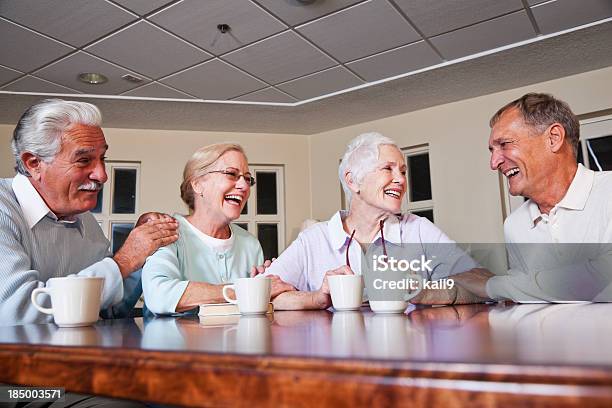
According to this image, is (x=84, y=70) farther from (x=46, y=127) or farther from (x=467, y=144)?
(x=467, y=144)

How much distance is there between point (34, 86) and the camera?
391cm

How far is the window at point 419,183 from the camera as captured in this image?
198 inches

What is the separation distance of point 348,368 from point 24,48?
375 cm

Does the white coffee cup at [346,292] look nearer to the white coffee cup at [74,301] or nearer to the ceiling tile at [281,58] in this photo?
the white coffee cup at [74,301]

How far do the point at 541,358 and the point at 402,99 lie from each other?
4.47 m

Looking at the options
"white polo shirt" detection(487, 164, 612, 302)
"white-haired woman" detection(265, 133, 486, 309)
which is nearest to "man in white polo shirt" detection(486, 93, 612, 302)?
"white polo shirt" detection(487, 164, 612, 302)

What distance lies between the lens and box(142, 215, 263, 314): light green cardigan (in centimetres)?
135

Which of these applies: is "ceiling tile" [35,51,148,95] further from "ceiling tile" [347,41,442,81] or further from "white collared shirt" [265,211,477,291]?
"white collared shirt" [265,211,477,291]

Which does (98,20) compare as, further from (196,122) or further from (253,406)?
(253,406)

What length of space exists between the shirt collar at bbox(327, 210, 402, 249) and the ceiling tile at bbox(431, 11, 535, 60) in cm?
202

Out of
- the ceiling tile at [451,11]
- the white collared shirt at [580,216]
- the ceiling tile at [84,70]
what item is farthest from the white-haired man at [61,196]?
the ceiling tile at [84,70]

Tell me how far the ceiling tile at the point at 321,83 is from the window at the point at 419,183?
126 centimetres

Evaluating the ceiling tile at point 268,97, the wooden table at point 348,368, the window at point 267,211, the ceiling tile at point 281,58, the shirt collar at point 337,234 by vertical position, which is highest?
the ceiling tile at point 268,97

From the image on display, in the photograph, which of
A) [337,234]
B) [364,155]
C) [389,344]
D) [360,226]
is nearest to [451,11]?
[364,155]
